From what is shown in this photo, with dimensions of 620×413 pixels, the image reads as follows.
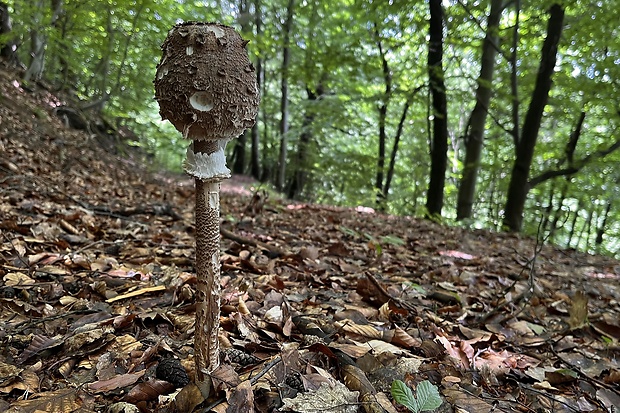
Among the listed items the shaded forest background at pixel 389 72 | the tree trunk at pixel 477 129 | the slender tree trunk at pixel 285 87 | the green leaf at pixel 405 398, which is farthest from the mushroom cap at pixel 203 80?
the tree trunk at pixel 477 129

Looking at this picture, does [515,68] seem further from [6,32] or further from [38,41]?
[6,32]

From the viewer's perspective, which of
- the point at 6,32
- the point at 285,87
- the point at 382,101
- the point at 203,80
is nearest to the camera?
the point at 203,80

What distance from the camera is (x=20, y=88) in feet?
31.4

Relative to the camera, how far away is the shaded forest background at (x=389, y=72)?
8.12 metres

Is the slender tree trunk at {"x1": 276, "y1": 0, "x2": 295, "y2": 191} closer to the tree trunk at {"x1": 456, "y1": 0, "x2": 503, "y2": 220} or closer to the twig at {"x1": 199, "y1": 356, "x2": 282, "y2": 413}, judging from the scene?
the tree trunk at {"x1": 456, "y1": 0, "x2": 503, "y2": 220}

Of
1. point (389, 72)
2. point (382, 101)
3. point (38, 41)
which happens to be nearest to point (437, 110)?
point (382, 101)

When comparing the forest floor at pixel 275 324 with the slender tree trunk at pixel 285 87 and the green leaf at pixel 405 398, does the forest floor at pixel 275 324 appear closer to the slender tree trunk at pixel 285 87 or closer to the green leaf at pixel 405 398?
the green leaf at pixel 405 398

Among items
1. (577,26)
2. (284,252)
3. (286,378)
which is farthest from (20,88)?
(577,26)

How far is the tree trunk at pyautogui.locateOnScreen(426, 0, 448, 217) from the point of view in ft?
26.8

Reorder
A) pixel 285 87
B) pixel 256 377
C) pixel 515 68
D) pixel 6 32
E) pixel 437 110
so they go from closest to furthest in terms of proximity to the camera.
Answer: pixel 256 377
pixel 515 68
pixel 437 110
pixel 6 32
pixel 285 87

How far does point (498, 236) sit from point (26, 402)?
7750 mm

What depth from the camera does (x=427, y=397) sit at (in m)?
1.56

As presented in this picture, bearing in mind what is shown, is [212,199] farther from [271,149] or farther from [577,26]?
[271,149]

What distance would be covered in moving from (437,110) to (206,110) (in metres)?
8.10
